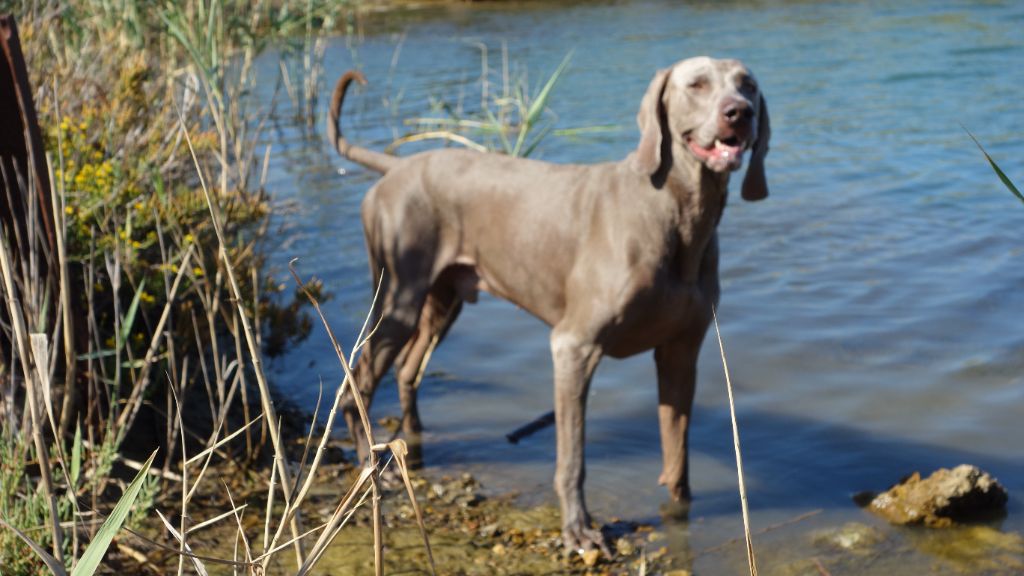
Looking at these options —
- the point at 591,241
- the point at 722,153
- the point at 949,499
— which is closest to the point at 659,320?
the point at 591,241

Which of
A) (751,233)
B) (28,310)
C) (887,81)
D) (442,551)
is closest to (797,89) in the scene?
(887,81)

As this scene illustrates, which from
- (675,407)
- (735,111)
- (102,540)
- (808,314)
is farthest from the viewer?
(808,314)

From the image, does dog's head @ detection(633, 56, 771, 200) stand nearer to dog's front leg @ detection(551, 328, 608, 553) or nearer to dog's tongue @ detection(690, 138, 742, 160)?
dog's tongue @ detection(690, 138, 742, 160)

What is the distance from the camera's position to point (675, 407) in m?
4.12

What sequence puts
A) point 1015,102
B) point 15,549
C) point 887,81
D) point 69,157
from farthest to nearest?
1. point 887,81
2. point 1015,102
3. point 69,157
4. point 15,549

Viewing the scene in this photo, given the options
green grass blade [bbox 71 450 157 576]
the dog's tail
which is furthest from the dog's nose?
green grass blade [bbox 71 450 157 576]

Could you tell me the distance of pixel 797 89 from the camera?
12734 millimetres

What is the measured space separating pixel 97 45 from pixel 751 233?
460 centimetres

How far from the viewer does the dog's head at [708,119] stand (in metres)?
3.67

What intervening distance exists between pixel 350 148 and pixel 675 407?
5.73 feet

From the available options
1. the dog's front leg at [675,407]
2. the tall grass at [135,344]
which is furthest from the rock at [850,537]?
the tall grass at [135,344]

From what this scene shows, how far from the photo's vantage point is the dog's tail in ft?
15.6

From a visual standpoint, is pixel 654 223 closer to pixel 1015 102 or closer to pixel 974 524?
pixel 974 524

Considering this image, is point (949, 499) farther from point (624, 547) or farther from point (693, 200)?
A: point (693, 200)
